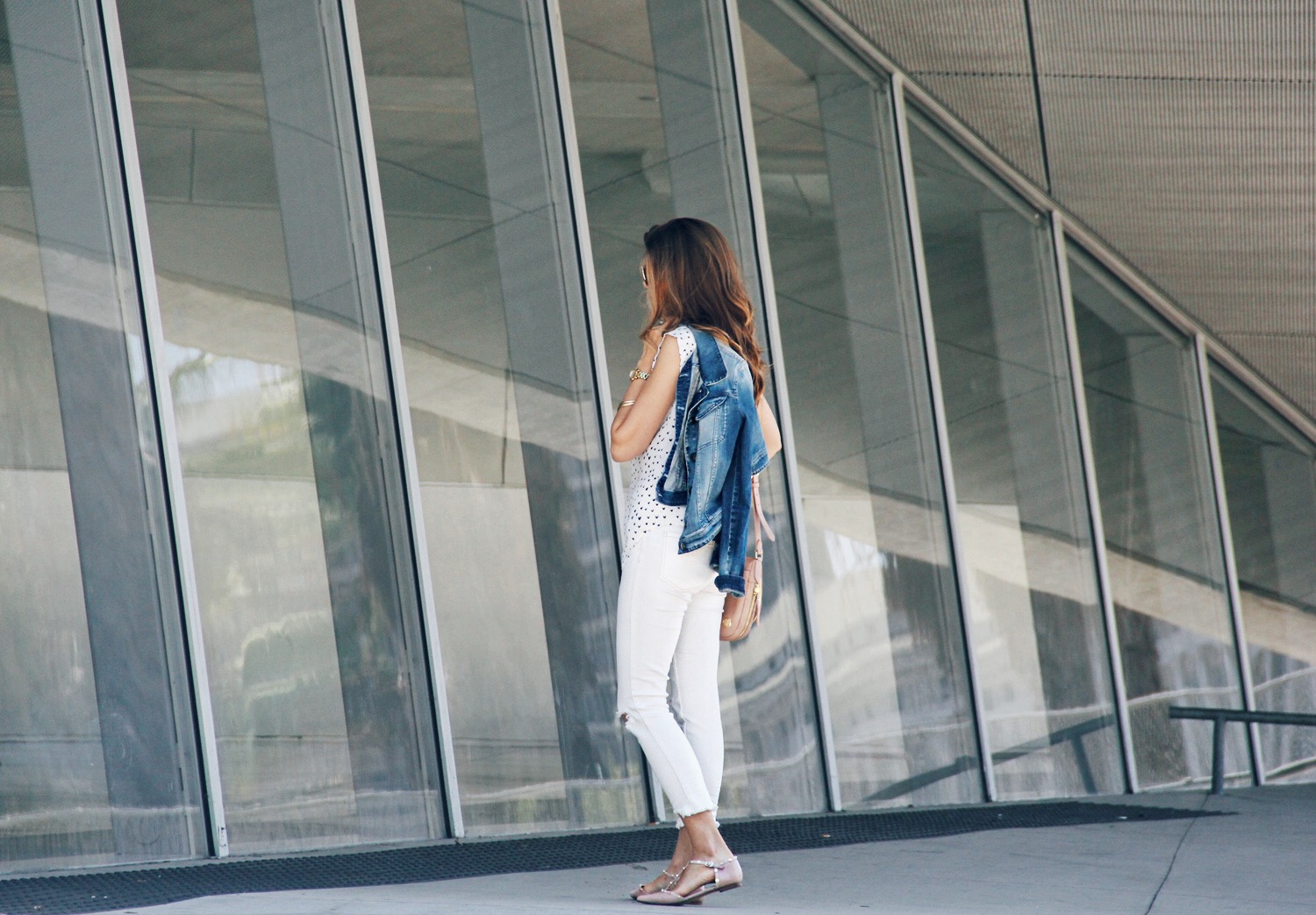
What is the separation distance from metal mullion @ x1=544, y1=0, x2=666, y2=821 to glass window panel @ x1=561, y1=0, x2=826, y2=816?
0.08 metres

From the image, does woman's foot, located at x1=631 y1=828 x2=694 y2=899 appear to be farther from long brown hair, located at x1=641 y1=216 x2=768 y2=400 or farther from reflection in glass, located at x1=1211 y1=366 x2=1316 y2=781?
reflection in glass, located at x1=1211 y1=366 x2=1316 y2=781

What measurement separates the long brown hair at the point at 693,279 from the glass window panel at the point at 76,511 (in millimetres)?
2525

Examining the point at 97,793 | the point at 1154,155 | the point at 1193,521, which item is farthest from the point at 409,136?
the point at 1193,521

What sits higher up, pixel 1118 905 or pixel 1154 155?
pixel 1154 155

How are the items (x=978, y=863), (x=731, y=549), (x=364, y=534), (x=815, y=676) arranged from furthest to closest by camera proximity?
(x=815, y=676) → (x=364, y=534) → (x=978, y=863) → (x=731, y=549)

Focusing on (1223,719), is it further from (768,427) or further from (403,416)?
(768,427)

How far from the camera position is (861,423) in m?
9.12

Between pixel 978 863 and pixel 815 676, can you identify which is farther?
pixel 815 676

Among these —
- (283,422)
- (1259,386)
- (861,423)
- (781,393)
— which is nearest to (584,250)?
(781,393)

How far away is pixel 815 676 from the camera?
833 centimetres

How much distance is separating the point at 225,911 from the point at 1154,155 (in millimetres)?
8025

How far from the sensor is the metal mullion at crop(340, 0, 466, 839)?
6426 mm

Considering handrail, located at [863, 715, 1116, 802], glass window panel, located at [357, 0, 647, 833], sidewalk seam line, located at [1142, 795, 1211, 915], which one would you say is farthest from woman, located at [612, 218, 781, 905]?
handrail, located at [863, 715, 1116, 802]

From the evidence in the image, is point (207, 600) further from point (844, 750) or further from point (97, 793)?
point (844, 750)
